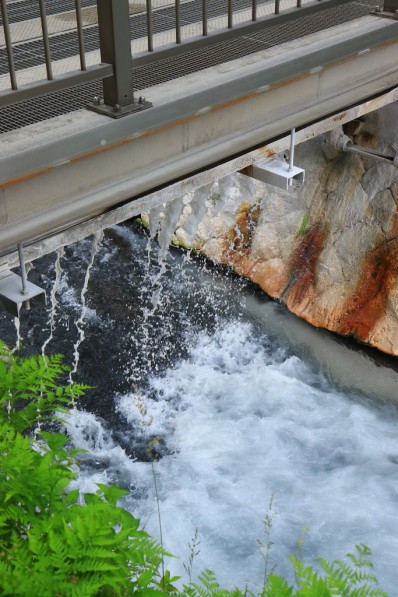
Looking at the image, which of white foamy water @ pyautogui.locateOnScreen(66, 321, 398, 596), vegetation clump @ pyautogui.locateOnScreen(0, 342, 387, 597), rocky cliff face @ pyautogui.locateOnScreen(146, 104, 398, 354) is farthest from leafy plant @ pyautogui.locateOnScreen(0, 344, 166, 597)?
rocky cliff face @ pyautogui.locateOnScreen(146, 104, 398, 354)

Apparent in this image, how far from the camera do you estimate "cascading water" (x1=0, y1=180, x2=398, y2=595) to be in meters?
6.85

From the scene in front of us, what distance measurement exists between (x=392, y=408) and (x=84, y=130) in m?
5.36

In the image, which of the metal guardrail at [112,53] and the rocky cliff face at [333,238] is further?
the rocky cliff face at [333,238]

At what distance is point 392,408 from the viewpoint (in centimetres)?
827

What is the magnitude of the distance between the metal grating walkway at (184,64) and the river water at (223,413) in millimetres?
1774

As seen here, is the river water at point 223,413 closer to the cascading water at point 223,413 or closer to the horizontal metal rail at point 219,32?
the cascading water at point 223,413

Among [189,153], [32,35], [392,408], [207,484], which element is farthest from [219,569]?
[32,35]

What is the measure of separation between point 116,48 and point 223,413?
484 centimetres

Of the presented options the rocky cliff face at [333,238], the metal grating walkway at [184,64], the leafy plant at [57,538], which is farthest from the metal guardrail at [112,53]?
the rocky cliff face at [333,238]

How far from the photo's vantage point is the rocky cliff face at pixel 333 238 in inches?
349

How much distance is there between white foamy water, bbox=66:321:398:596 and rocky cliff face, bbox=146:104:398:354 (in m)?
0.86

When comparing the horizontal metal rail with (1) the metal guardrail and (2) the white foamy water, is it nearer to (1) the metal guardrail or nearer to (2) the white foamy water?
(1) the metal guardrail

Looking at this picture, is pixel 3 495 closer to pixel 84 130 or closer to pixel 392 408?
pixel 84 130

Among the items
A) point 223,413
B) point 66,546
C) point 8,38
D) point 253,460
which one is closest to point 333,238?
point 223,413
